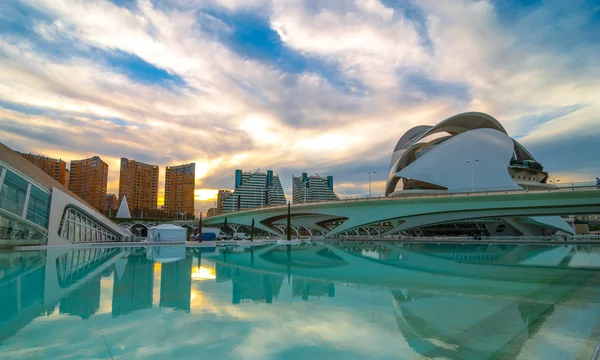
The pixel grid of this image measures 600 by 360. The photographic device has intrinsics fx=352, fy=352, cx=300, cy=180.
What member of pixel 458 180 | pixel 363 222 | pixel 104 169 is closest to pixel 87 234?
pixel 363 222

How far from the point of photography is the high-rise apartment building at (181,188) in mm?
98000

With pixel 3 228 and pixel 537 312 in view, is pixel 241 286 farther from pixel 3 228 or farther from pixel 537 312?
pixel 3 228

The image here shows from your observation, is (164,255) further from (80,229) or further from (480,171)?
(480,171)

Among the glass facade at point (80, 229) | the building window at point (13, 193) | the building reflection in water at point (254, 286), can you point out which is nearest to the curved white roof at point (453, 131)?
the glass facade at point (80, 229)

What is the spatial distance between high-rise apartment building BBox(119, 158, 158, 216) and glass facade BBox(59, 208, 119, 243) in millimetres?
55944

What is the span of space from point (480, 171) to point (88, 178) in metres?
82.2

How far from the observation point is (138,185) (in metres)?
91.6

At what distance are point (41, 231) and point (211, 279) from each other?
20.4 metres

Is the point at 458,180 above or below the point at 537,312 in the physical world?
above

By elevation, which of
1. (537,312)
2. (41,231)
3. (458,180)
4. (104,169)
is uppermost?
(104,169)

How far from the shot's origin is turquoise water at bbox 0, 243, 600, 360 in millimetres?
4988

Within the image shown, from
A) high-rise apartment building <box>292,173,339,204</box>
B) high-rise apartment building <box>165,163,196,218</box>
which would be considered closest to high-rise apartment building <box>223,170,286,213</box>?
high-rise apartment building <box>292,173,339,204</box>

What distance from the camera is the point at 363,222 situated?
3719 centimetres

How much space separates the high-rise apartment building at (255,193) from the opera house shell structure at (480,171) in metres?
69.0
